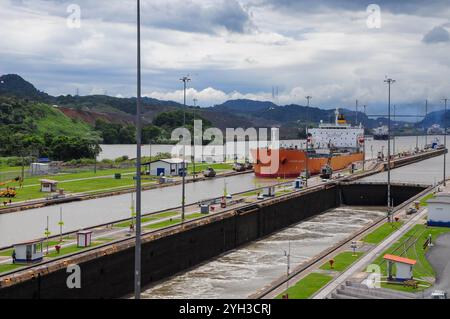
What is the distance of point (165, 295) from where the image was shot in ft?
115

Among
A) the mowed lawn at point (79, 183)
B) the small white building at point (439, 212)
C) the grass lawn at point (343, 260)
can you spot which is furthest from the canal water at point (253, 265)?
the mowed lawn at point (79, 183)

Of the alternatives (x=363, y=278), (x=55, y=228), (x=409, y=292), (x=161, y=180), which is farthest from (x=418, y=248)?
(x=161, y=180)

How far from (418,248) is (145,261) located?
14821 mm

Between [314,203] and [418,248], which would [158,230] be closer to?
[418,248]

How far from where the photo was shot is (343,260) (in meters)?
34.6

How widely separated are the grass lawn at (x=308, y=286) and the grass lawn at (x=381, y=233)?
33.9ft

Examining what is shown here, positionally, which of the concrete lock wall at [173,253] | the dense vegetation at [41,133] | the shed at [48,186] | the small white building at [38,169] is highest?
the dense vegetation at [41,133]

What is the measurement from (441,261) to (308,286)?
7.96 m

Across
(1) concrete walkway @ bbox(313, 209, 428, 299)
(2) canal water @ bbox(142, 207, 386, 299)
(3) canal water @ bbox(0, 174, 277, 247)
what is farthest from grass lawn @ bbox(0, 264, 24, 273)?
(1) concrete walkway @ bbox(313, 209, 428, 299)

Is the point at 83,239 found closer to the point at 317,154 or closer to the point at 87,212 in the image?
the point at 87,212

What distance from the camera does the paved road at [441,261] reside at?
27.4 m

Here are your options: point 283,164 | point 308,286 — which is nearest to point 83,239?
point 308,286

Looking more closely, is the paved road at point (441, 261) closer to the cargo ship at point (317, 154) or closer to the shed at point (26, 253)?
the shed at point (26, 253)

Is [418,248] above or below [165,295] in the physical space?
above
